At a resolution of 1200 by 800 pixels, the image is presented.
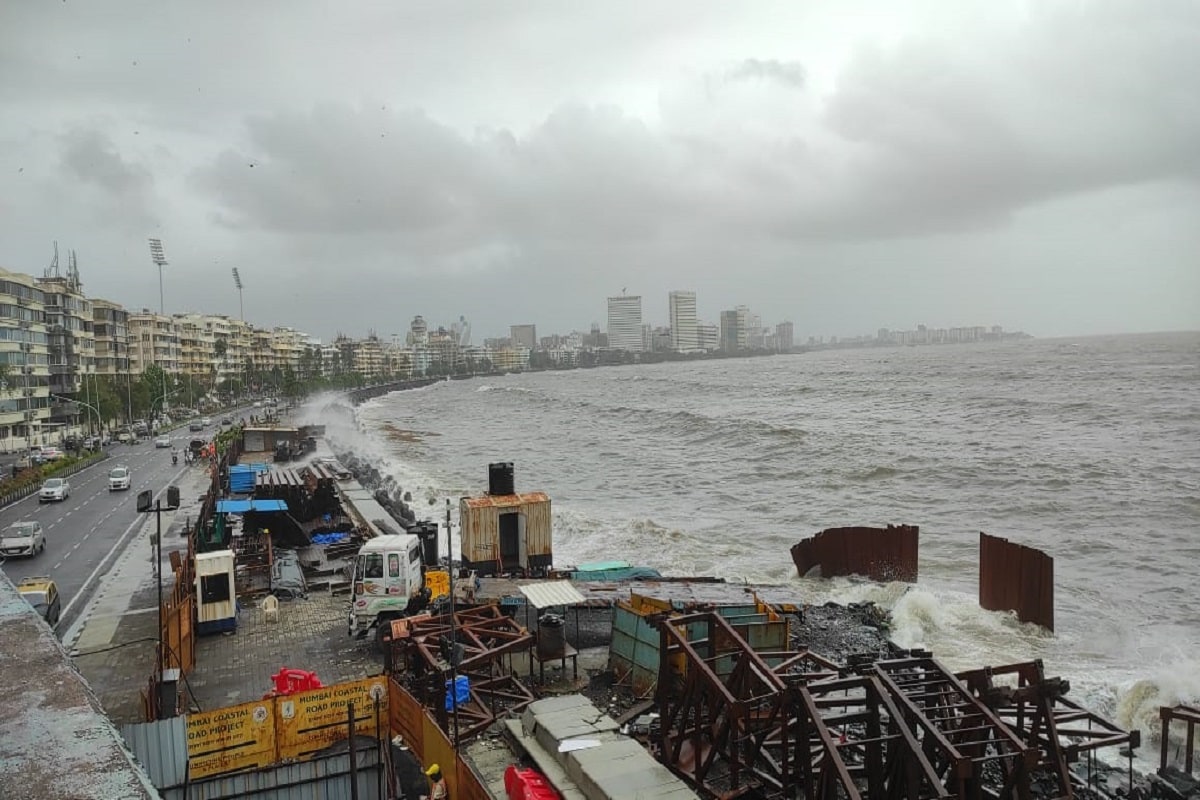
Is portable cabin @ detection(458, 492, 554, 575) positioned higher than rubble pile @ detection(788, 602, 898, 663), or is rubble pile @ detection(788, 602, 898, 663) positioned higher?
portable cabin @ detection(458, 492, 554, 575)

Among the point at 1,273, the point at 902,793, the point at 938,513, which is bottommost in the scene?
the point at 938,513

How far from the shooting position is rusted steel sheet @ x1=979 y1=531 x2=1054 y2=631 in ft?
72.2

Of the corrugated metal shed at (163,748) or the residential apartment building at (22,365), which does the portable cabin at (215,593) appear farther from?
the residential apartment building at (22,365)

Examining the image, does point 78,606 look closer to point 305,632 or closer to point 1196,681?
point 305,632

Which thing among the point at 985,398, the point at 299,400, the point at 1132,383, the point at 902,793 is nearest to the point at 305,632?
the point at 902,793

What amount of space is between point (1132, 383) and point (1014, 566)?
9826 cm

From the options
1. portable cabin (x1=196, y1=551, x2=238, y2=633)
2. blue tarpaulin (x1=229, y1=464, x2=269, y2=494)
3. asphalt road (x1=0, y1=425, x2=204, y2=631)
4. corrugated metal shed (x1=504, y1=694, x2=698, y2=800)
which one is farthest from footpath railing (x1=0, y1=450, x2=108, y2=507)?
corrugated metal shed (x1=504, y1=694, x2=698, y2=800)

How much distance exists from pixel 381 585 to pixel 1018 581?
16.7 m

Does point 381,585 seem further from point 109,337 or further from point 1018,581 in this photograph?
point 109,337

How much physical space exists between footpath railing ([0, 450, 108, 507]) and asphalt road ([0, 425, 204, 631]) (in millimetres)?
437

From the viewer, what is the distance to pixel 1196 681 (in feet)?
57.4

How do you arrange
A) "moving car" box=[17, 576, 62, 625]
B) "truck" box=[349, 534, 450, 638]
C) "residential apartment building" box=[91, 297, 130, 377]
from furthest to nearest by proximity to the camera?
"residential apartment building" box=[91, 297, 130, 377], "moving car" box=[17, 576, 62, 625], "truck" box=[349, 534, 450, 638]

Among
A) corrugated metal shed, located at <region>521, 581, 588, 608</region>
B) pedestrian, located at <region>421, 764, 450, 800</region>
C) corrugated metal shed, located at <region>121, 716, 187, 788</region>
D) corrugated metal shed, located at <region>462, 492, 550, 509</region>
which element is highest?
corrugated metal shed, located at <region>462, 492, 550, 509</region>

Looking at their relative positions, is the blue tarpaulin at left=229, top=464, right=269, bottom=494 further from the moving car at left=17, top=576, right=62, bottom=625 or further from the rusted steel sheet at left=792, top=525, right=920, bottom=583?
the rusted steel sheet at left=792, top=525, right=920, bottom=583
